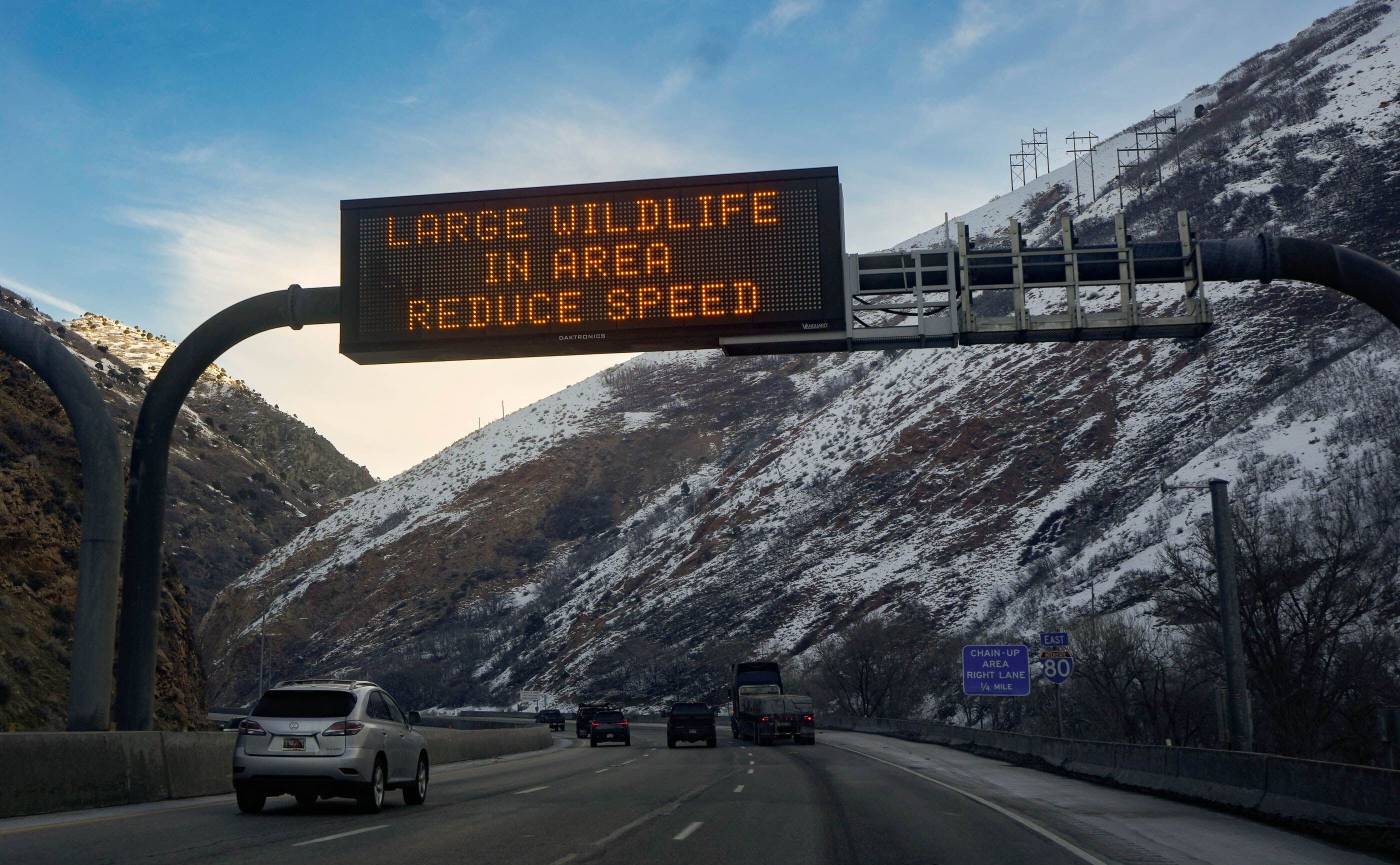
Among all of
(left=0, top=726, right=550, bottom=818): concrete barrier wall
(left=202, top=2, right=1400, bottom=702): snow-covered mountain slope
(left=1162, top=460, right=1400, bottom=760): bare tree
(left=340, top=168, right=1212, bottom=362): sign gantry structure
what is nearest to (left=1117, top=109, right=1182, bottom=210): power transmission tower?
(left=202, top=2, right=1400, bottom=702): snow-covered mountain slope

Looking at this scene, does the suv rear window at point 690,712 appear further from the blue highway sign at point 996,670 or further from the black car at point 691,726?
the blue highway sign at point 996,670

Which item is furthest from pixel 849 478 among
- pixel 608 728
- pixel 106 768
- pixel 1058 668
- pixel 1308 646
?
pixel 106 768

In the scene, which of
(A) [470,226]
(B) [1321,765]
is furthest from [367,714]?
(B) [1321,765]

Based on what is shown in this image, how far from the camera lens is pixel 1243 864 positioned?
11.0 metres

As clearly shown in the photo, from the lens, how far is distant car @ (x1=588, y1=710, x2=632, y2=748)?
46.6m

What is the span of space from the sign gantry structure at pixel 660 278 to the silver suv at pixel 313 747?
4560 mm

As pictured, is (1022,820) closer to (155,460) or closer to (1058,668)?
(155,460)

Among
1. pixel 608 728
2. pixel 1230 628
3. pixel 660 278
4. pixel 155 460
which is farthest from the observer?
pixel 608 728

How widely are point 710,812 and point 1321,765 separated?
25.3 ft

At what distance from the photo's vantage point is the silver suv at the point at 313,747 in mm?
14023

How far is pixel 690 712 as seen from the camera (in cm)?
4353

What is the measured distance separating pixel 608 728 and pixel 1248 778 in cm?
3386

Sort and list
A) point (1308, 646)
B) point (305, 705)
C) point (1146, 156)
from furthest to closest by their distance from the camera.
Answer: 1. point (1146, 156)
2. point (1308, 646)
3. point (305, 705)

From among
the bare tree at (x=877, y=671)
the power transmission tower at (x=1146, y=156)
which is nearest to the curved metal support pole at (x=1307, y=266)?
the bare tree at (x=877, y=671)
